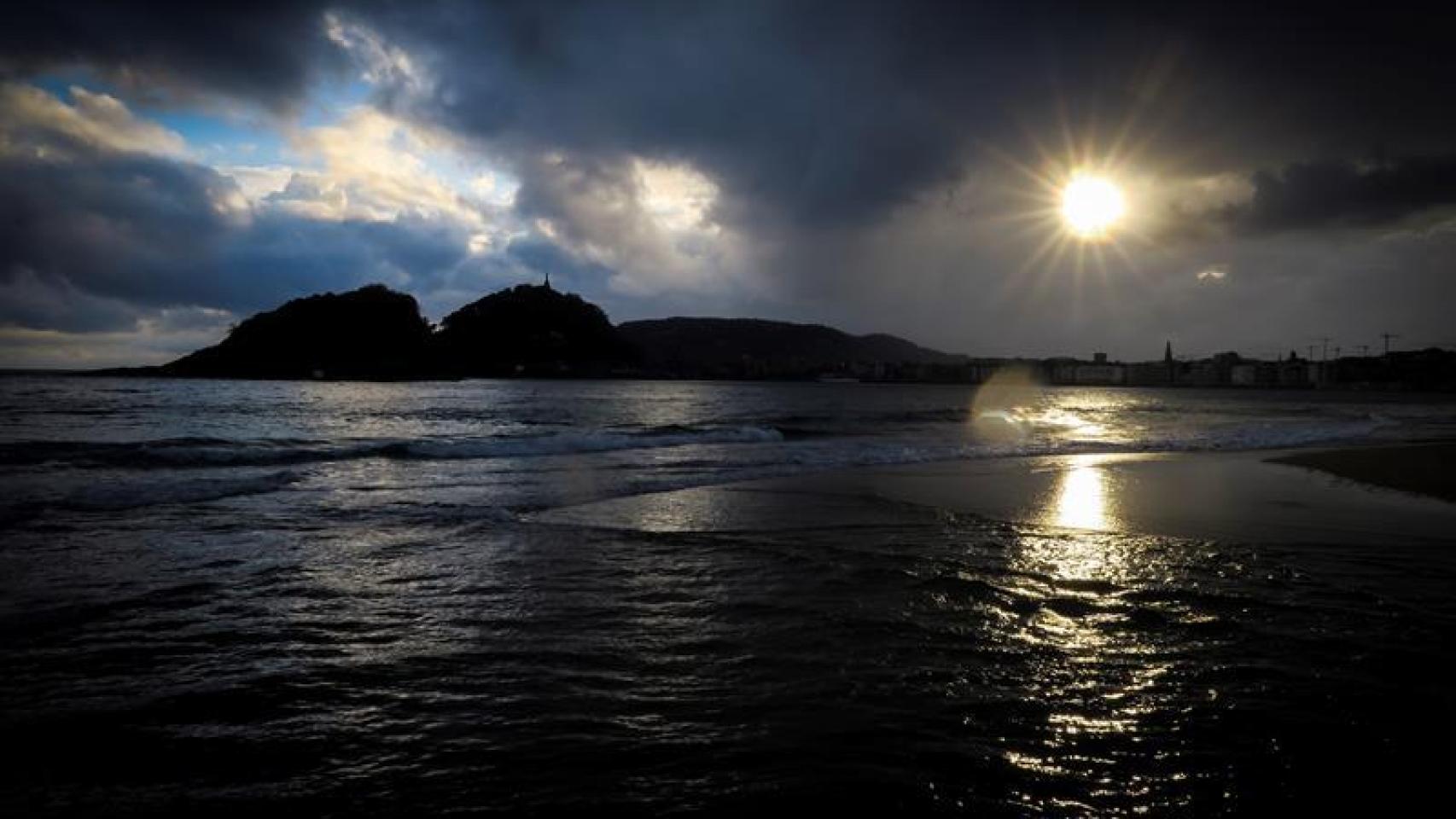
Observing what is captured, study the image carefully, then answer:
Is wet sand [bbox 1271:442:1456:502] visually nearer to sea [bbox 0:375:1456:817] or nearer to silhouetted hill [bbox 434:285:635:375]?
sea [bbox 0:375:1456:817]

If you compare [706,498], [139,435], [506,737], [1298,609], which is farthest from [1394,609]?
[139,435]

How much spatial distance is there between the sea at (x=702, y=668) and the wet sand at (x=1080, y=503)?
2.48ft

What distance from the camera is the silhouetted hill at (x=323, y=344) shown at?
131375 mm

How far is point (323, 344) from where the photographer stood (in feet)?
440

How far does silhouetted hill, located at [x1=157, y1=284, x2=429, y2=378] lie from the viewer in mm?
131375

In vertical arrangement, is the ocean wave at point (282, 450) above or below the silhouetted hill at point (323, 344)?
below

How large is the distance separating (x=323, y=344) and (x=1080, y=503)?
14543 centimetres

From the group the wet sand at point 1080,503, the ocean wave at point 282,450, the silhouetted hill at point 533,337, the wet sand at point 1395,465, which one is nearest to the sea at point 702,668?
the wet sand at point 1080,503

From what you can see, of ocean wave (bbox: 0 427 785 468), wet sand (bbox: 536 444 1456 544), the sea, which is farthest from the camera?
ocean wave (bbox: 0 427 785 468)

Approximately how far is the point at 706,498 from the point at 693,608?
7.22 m

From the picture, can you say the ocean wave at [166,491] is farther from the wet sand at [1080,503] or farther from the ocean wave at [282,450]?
the wet sand at [1080,503]

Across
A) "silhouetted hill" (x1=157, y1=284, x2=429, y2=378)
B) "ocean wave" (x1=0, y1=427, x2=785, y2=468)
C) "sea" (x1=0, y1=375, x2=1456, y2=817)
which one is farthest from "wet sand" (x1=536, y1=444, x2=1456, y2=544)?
"silhouetted hill" (x1=157, y1=284, x2=429, y2=378)

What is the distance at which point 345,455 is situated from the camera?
68.0 feet

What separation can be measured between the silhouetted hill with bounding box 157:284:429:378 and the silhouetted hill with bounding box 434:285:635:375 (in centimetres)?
2985
